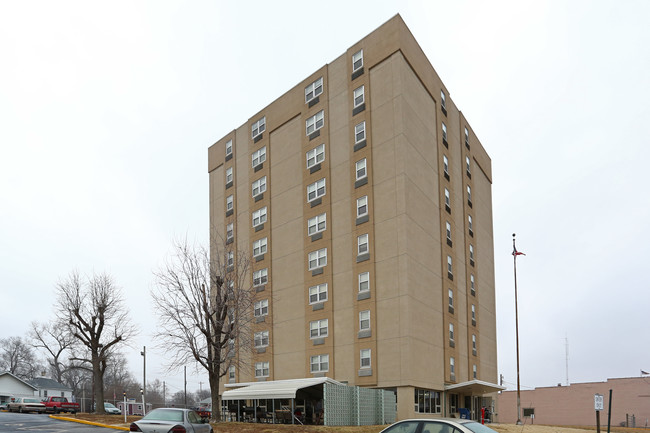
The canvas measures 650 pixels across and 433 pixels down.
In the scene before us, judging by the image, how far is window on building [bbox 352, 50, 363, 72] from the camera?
43.5 meters

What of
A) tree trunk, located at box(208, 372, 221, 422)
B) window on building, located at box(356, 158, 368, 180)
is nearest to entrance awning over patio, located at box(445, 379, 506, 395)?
window on building, located at box(356, 158, 368, 180)

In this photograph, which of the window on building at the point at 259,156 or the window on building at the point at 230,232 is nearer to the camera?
the window on building at the point at 259,156

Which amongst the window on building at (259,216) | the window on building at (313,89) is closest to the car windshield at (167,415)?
the window on building at (259,216)

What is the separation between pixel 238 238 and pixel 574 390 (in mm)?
49607

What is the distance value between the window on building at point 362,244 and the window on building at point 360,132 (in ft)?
22.5

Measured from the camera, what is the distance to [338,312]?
41.5 m

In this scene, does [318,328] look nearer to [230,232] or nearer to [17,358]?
[230,232]

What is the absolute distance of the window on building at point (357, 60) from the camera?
1713 inches

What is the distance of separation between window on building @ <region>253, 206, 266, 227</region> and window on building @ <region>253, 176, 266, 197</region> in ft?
5.23

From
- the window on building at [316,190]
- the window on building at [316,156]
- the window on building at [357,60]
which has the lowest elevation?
the window on building at [316,190]

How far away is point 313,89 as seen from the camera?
4731 centimetres

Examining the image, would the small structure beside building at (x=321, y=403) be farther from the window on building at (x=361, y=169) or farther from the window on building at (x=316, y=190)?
the window on building at (x=361, y=169)

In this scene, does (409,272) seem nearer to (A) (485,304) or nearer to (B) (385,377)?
(B) (385,377)

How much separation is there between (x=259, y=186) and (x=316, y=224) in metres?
9.23
